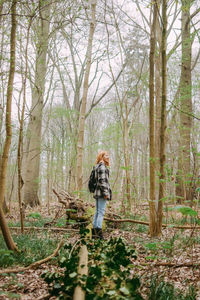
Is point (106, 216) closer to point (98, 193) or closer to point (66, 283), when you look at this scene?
point (98, 193)

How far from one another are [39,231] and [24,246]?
5.87 feet

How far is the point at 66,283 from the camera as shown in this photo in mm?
2051

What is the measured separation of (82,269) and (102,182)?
3.06m

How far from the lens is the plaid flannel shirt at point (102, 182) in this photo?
5.28 meters

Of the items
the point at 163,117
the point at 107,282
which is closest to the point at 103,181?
the point at 163,117

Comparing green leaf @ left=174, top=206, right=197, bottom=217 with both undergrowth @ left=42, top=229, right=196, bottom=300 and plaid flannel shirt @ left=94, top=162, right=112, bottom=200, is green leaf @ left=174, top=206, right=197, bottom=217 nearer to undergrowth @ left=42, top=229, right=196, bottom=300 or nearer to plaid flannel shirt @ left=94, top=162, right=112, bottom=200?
undergrowth @ left=42, top=229, right=196, bottom=300

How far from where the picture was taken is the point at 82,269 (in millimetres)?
2354

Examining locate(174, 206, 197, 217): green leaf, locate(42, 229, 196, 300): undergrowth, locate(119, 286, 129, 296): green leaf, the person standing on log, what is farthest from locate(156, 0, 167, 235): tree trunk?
locate(119, 286, 129, 296): green leaf

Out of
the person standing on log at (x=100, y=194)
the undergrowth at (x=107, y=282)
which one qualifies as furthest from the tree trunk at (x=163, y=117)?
the undergrowth at (x=107, y=282)

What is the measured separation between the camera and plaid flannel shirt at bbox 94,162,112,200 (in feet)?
17.3

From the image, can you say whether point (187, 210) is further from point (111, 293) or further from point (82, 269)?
point (82, 269)

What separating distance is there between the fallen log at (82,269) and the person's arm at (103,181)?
2.26m

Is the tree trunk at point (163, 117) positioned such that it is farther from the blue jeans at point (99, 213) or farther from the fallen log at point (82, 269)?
the fallen log at point (82, 269)

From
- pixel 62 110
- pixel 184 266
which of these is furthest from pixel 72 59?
pixel 184 266
